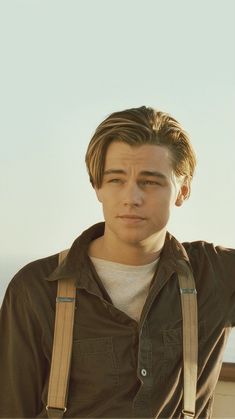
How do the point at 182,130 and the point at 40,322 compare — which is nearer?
the point at 40,322

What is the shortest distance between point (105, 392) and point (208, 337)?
1.18 ft

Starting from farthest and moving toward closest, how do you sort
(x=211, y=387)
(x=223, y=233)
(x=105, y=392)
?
1. (x=223, y=233)
2. (x=211, y=387)
3. (x=105, y=392)

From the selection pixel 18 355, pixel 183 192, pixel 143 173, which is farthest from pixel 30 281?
pixel 183 192

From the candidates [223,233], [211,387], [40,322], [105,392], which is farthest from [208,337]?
[223,233]

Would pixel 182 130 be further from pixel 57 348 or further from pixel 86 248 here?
pixel 57 348

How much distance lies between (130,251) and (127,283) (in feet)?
0.32

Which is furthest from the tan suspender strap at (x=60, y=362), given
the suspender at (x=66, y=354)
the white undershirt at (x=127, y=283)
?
the white undershirt at (x=127, y=283)

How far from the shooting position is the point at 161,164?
2.38 m

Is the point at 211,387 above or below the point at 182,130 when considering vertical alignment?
below

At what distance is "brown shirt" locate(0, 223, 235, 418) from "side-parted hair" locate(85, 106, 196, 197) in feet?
0.85

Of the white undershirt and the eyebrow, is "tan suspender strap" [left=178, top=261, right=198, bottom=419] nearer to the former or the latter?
the white undershirt

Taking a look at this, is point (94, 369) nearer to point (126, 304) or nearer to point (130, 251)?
point (126, 304)

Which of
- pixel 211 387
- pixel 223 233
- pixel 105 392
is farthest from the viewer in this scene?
pixel 223 233

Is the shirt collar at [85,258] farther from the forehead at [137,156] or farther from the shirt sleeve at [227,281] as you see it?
the forehead at [137,156]
